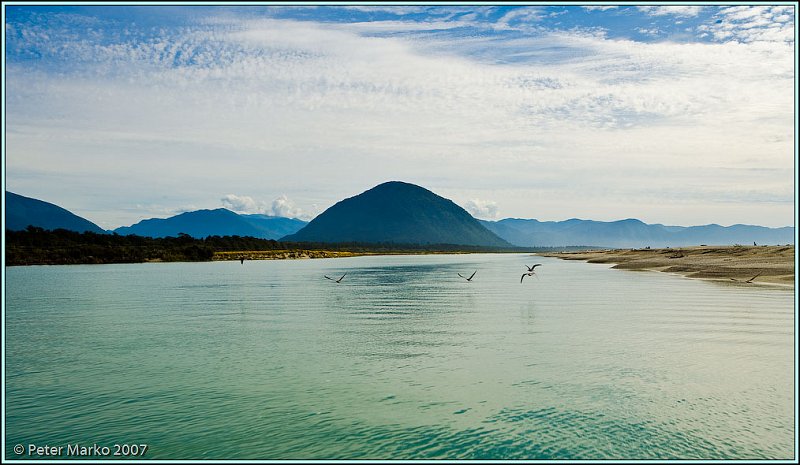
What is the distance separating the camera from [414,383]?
2123 centimetres

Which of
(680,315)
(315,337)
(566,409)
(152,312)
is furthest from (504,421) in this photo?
(152,312)

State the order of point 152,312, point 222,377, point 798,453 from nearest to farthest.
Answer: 1. point 798,453
2. point 222,377
3. point 152,312

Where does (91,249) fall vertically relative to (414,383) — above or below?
above

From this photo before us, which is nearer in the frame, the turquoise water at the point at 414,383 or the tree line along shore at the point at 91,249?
the turquoise water at the point at 414,383

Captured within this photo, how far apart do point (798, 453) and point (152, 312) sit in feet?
135

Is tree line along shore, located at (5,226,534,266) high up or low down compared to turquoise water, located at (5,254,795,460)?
up

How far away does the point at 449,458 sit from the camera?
47.5 ft

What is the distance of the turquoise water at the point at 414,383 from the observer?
15586 mm

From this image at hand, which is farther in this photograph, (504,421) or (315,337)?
(315,337)

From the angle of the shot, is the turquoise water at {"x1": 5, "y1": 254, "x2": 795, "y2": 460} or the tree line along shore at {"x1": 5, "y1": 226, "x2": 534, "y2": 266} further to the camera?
the tree line along shore at {"x1": 5, "y1": 226, "x2": 534, "y2": 266}

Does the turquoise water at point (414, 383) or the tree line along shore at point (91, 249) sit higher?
the tree line along shore at point (91, 249)

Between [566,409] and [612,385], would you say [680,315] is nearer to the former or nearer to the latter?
[612,385]

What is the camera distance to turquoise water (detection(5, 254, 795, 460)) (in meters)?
15.6

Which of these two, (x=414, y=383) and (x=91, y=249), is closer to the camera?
(x=414, y=383)
